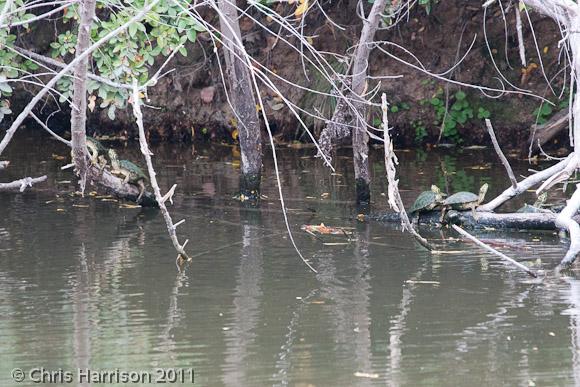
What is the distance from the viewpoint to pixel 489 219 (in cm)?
845

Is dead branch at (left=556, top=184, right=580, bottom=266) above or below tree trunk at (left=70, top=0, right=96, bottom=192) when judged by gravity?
below

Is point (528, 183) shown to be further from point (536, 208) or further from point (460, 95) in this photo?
point (460, 95)

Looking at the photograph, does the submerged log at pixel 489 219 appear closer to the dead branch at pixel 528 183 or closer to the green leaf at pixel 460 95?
the dead branch at pixel 528 183

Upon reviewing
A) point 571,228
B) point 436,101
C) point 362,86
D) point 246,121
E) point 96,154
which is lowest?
point 571,228

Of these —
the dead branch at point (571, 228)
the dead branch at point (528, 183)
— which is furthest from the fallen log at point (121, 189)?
the dead branch at point (571, 228)

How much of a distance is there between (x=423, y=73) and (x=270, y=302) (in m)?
8.09

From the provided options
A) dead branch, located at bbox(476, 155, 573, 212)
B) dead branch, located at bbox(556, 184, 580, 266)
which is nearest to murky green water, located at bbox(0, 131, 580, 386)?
dead branch, located at bbox(556, 184, 580, 266)

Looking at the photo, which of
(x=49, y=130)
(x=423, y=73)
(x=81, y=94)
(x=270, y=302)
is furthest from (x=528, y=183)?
(x=423, y=73)

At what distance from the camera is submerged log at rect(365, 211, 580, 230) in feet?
27.1

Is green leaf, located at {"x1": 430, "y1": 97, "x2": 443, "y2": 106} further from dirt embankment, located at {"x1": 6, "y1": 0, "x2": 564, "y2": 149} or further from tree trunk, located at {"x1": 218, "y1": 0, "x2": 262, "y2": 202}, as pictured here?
tree trunk, located at {"x1": 218, "y1": 0, "x2": 262, "y2": 202}

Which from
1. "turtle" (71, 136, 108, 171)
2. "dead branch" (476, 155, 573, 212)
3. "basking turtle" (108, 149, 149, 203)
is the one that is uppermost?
"turtle" (71, 136, 108, 171)

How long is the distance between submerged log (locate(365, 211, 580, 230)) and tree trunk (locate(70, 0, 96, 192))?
2.55 metres

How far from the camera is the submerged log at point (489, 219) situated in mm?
8258

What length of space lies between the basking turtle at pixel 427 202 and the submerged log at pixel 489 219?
73 millimetres
